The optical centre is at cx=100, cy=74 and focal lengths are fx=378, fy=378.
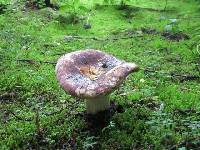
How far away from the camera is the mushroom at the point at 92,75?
3510 mm

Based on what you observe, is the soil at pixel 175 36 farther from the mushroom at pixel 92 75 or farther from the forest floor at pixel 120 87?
the mushroom at pixel 92 75

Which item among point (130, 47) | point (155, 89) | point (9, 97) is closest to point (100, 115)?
point (155, 89)

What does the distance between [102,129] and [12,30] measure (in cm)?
395

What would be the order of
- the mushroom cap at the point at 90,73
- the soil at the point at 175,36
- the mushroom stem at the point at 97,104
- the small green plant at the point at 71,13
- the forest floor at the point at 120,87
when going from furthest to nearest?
the small green plant at the point at 71,13
the soil at the point at 175,36
the mushroom stem at the point at 97,104
the forest floor at the point at 120,87
the mushroom cap at the point at 90,73

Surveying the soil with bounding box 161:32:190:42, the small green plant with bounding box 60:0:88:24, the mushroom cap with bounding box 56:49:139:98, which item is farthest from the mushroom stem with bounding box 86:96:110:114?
the small green plant with bounding box 60:0:88:24

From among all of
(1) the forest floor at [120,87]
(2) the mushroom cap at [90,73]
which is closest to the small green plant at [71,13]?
(1) the forest floor at [120,87]

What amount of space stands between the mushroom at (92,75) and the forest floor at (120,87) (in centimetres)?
40

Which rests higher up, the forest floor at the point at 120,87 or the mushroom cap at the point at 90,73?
the mushroom cap at the point at 90,73

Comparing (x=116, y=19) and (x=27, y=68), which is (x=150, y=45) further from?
(x=27, y=68)

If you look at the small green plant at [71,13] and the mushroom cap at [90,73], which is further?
the small green plant at [71,13]

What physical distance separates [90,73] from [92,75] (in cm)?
7

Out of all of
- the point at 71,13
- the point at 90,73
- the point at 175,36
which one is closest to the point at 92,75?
the point at 90,73

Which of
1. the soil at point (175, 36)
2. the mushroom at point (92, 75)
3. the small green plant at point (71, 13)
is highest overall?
the mushroom at point (92, 75)

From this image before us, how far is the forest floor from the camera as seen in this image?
390 cm
